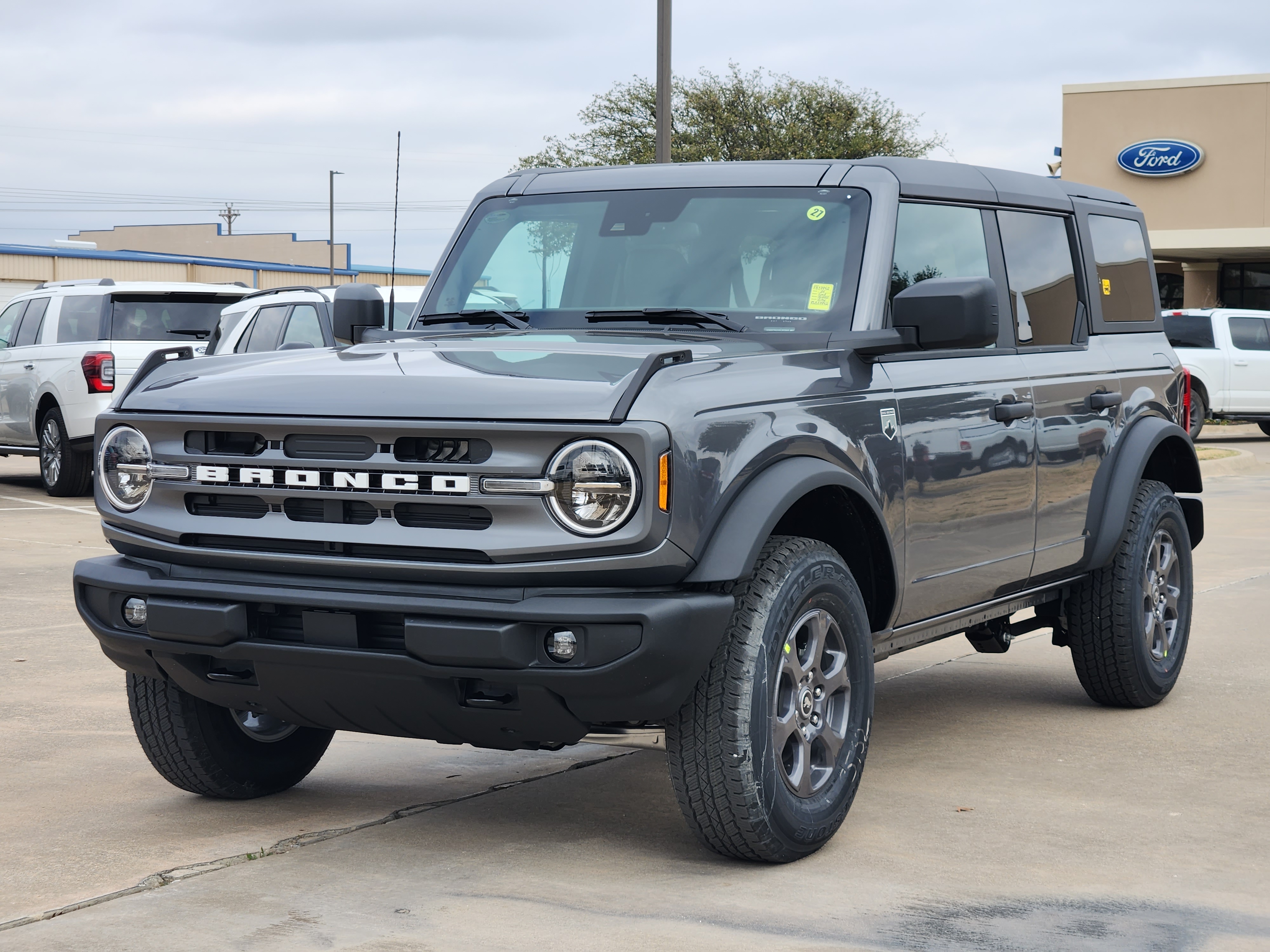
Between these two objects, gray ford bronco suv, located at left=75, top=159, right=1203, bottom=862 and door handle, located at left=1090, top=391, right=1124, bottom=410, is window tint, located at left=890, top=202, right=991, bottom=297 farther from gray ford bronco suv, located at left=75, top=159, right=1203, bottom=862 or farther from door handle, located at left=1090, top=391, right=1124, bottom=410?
door handle, located at left=1090, top=391, right=1124, bottom=410

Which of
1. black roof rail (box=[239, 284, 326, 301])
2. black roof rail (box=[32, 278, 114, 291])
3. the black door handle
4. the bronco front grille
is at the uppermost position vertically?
black roof rail (box=[32, 278, 114, 291])

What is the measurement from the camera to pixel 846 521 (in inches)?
191

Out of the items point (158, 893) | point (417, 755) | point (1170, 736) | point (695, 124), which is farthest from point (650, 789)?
point (695, 124)

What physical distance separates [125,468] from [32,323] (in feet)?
42.3

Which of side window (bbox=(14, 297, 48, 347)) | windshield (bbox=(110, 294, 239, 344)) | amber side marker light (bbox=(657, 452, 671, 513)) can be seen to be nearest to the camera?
amber side marker light (bbox=(657, 452, 671, 513))

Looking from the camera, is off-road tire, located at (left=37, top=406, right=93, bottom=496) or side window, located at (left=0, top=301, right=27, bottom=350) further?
side window, located at (left=0, top=301, right=27, bottom=350)

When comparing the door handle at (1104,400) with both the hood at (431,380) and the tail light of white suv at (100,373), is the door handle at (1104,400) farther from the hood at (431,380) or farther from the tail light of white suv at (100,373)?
the tail light of white suv at (100,373)

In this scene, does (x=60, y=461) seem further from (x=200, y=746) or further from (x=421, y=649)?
(x=421, y=649)

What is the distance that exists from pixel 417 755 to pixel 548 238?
187cm

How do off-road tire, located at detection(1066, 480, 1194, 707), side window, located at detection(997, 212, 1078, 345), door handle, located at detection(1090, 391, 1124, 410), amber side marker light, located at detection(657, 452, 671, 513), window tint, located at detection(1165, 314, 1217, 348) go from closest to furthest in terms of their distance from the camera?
amber side marker light, located at detection(657, 452, 671, 513) < side window, located at detection(997, 212, 1078, 345) < door handle, located at detection(1090, 391, 1124, 410) < off-road tire, located at detection(1066, 480, 1194, 707) < window tint, located at detection(1165, 314, 1217, 348)

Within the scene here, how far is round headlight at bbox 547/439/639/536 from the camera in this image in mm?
3893

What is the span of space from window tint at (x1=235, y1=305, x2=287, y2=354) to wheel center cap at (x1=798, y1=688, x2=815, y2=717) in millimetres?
10417

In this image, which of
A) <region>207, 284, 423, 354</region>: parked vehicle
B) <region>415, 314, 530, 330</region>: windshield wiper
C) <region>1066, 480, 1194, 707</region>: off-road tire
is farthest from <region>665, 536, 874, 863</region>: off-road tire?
<region>207, 284, 423, 354</region>: parked vehicle

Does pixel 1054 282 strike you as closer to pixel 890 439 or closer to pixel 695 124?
pixel 890 439
